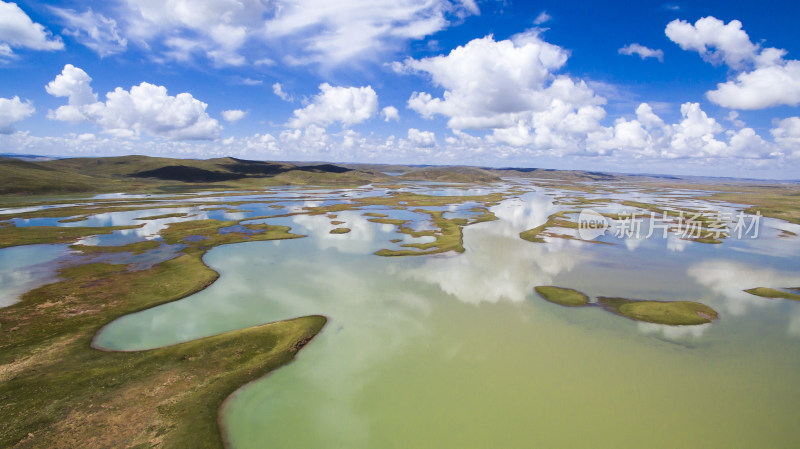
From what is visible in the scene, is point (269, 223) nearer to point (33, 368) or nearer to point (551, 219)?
point (33, 368)

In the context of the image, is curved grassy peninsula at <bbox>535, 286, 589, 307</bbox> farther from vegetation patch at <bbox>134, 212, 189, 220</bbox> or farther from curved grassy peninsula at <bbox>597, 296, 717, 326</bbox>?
vegetation patch at <bbox>134, 212, 189, 220</bbox>

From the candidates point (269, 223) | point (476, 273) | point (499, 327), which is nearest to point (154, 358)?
point (499, 327)

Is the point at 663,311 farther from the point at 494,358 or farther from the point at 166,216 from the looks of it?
the point at 166,216

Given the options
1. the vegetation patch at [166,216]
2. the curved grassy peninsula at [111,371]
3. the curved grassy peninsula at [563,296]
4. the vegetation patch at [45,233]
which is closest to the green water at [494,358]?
the curved grassy peninsula at [563,296]

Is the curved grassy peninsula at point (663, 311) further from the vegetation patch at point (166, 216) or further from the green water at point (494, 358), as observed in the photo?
the vegetation patch at point (166, 216)

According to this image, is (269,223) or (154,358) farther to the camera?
(269,223)


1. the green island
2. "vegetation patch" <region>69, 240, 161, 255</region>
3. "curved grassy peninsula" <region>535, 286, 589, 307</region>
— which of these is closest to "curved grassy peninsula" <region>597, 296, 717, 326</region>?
the green island

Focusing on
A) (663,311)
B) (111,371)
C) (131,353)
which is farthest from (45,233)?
(663,311)
